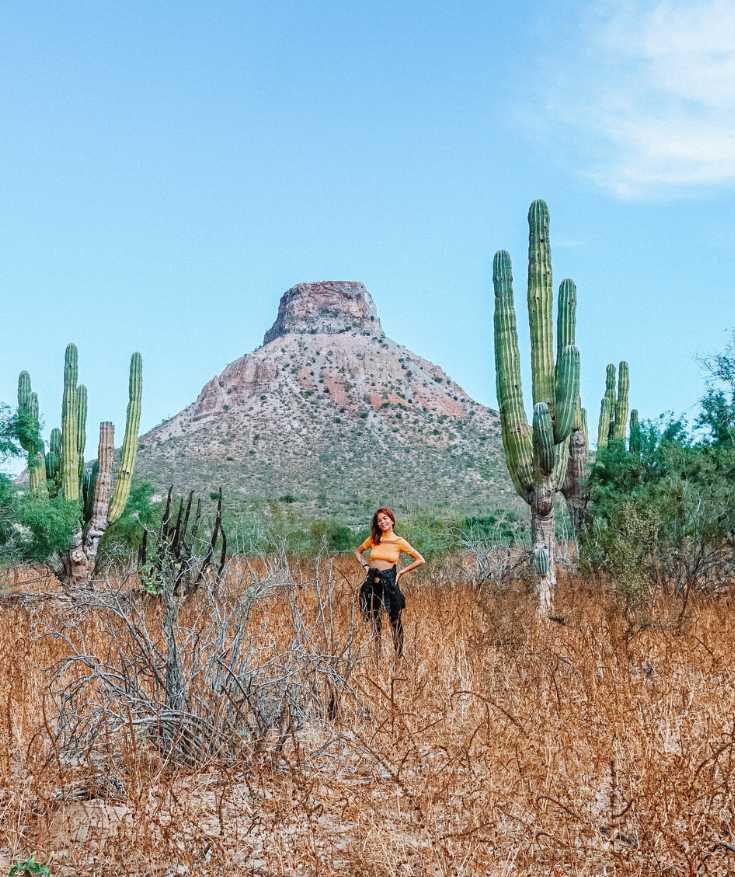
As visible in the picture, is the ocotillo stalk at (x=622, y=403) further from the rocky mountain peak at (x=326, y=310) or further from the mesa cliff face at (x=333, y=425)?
the rocky mountain peak at (x=326, y=310)

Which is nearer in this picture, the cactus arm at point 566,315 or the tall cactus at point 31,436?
the cactus arm at point 566,315

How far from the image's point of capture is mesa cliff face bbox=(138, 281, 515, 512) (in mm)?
51000

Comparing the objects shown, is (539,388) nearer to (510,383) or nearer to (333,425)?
(510,383)

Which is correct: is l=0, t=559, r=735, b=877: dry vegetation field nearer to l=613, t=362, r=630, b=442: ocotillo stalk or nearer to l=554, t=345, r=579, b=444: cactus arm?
l=554, t=345, r=579, b=444: cactus arm

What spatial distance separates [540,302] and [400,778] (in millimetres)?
8797

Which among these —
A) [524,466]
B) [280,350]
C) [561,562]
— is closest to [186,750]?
[524,466]

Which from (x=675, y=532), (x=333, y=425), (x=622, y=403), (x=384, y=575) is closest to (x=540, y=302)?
(x=675, y=532)

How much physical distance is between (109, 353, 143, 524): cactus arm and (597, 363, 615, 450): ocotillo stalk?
370 inches

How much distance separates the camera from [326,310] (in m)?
86.5

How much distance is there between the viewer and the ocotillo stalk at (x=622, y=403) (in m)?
16.7

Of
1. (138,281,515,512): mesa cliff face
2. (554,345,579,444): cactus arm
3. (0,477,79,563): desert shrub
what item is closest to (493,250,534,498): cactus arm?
(554,345,579,444): cactus arm

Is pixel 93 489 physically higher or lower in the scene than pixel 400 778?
higher

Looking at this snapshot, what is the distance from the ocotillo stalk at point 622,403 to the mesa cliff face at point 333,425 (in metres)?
26.7

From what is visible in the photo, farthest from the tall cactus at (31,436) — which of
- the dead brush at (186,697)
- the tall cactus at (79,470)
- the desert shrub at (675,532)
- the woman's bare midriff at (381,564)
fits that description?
the dead brush at (186,697)
